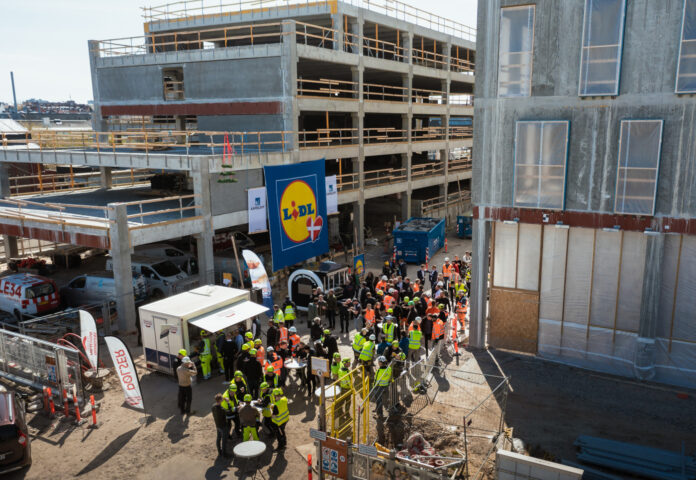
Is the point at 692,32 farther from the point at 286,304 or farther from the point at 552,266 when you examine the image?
the point at 286,304

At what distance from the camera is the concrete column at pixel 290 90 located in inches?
1160

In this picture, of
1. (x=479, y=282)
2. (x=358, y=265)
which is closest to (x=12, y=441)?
(x=479, y=282)

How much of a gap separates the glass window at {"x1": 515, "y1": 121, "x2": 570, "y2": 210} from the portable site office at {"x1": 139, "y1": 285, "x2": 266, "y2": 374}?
10.2m

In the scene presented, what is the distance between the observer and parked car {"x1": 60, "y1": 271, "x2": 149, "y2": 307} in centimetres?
2448

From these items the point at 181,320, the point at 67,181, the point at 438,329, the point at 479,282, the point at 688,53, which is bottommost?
the point at 438,329

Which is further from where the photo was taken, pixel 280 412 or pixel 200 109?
pixel 200 109

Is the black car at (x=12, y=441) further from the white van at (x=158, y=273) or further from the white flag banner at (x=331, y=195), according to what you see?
the white flag banner at (x=331, y=195)

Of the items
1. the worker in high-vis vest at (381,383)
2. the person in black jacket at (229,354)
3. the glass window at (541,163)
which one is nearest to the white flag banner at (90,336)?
the person in black jacket at (229,354)

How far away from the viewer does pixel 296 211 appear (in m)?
29.1

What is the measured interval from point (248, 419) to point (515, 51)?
14288mm

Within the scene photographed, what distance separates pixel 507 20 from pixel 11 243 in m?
31.7

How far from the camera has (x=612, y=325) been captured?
1809 centimetres

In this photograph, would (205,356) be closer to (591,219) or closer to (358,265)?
(358,265)

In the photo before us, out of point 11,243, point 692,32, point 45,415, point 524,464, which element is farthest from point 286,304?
point 11,243
